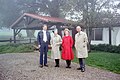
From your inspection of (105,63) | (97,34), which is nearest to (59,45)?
(105,63)

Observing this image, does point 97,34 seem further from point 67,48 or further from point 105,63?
point 67,48

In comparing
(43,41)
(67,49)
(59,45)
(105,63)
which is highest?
(43,41)

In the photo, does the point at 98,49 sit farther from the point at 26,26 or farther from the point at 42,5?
the point at 42,5

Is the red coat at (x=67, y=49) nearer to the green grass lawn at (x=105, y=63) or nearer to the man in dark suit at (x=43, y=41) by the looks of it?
the man in dark suit at (x=43, y=41)

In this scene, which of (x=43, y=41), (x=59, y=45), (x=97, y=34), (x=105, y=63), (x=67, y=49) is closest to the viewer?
(x=67, y=49)

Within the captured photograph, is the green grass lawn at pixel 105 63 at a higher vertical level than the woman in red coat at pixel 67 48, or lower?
lower

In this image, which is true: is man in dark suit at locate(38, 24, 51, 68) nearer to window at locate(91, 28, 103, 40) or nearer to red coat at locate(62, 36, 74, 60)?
red coat at locate(62, 36, 74, 60)

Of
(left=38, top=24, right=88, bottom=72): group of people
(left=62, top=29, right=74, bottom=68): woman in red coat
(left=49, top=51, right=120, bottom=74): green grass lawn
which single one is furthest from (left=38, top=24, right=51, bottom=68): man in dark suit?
(left=49, top=51, right=120, bottom=74): green grass lawn

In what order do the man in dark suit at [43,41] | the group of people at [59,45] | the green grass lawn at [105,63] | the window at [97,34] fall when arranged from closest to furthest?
the group of people at [59,45], the man in dark suit at [43,41], the green grass lawn at [105,63], the window at [97,34]

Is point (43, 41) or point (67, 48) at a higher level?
point (43, 41)

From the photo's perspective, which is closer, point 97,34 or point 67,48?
point 67,48

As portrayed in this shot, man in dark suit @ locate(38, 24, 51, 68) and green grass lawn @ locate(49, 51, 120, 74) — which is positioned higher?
man in dark suit @ locate(38, 24, 51, 68)

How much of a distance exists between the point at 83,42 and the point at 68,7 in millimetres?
8432

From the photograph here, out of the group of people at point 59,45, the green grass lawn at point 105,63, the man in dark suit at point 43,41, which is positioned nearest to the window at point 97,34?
the green grass lawn at point 105,63
